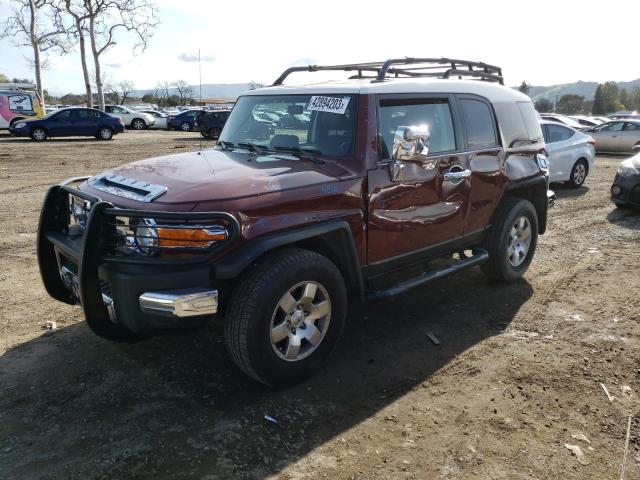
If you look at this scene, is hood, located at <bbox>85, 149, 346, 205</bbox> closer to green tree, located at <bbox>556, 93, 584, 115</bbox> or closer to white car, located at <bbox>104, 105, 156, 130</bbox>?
white car, located at <bbox>104, 105, 156, 130</bbox>

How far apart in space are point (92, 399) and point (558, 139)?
10.3 m

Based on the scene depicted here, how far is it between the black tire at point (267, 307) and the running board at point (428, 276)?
0.59m

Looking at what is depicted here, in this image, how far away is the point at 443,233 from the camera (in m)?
4.57

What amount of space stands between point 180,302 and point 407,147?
1.83 metres

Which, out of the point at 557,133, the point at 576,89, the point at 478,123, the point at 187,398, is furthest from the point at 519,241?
the point at 576,89

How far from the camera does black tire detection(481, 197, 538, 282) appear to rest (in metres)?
5.22

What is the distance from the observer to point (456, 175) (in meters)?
4.48

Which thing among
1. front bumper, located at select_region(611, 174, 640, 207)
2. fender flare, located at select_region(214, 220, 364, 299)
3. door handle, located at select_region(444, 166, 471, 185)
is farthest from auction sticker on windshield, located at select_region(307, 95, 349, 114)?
front bumper, located at select_region(611, 174, 640, 207)

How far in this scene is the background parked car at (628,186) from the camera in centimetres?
877

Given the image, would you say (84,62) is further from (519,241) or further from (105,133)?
(519,241)

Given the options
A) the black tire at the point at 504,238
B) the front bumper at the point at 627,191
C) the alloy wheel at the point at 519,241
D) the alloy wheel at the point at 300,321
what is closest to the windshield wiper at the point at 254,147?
the alloy wheel at the point at 300,321

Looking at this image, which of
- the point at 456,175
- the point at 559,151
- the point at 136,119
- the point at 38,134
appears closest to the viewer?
the point at 456,175

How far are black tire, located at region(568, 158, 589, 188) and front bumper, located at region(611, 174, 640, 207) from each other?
221 cm

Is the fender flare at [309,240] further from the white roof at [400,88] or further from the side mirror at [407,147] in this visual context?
the white roof at [400,88]
